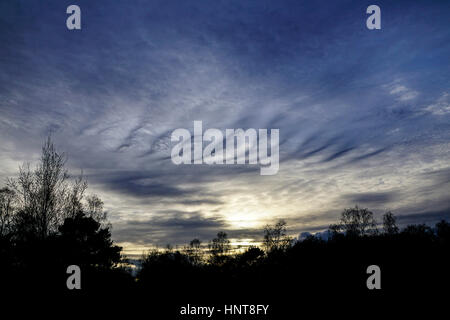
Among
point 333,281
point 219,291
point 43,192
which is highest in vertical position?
point 43,192

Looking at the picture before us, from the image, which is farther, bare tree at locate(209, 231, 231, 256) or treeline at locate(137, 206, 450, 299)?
bare tree at locate(209, 231, 231, 256)

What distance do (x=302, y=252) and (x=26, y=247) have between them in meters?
19.5

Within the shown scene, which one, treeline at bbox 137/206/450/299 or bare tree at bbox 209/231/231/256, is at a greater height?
treeline at bbox 137/206/450/299

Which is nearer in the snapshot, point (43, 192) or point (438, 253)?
point (438, 253)

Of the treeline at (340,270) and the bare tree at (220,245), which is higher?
the treeline at (340,270)

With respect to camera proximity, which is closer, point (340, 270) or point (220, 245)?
point (340, 270)

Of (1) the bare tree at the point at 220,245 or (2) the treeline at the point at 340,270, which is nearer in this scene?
(2) the treeline at the point at 340,270

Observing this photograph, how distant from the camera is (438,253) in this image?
442 inches

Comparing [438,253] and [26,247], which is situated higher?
[438,253]

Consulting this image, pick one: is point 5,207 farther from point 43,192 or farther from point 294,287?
point 294,287

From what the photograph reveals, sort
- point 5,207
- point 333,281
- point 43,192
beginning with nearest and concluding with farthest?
point 333,281 → point 43,192 → point 5,207
